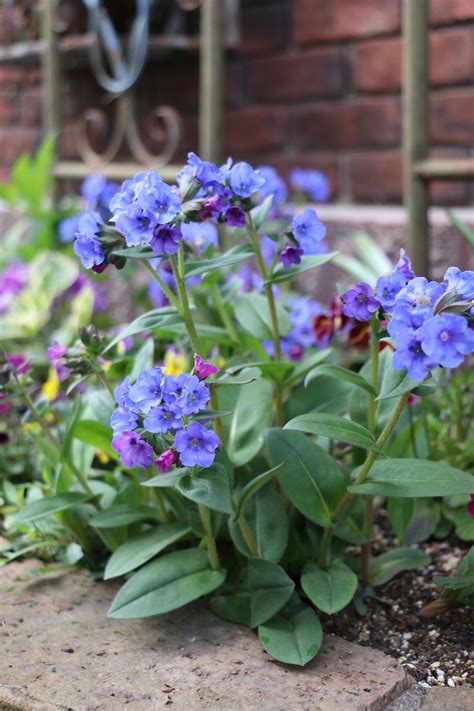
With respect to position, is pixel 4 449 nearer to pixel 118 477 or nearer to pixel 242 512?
pixel 118 477

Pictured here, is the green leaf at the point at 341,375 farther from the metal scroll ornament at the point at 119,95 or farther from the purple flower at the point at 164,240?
the metal scroll ornament at the point at 119,95

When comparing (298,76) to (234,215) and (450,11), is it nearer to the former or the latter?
(450,11)

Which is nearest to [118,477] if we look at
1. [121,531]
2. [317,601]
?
[121,531]

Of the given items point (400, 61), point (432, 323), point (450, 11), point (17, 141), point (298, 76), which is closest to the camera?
point (432, 323)

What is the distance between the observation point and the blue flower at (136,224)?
1132 mm

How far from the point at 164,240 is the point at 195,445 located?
248 mm

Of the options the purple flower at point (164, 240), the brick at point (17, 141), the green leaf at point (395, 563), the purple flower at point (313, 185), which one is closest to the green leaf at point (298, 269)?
the purple flower at point (164, 240)

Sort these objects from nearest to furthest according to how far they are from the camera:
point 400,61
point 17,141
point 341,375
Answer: point 341,375 < point 400,61 < point 17,141

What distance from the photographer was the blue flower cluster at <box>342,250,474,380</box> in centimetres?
98

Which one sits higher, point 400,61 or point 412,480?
point 400,61

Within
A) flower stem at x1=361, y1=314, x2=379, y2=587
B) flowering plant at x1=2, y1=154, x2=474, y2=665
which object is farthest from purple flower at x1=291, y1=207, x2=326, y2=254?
flower stem at x1=361, y1=314, x2=379, y2=587

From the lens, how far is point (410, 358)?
39.4 inches

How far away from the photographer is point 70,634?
1.28m

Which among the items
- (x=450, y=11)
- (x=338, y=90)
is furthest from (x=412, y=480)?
(x=338, y=90)
